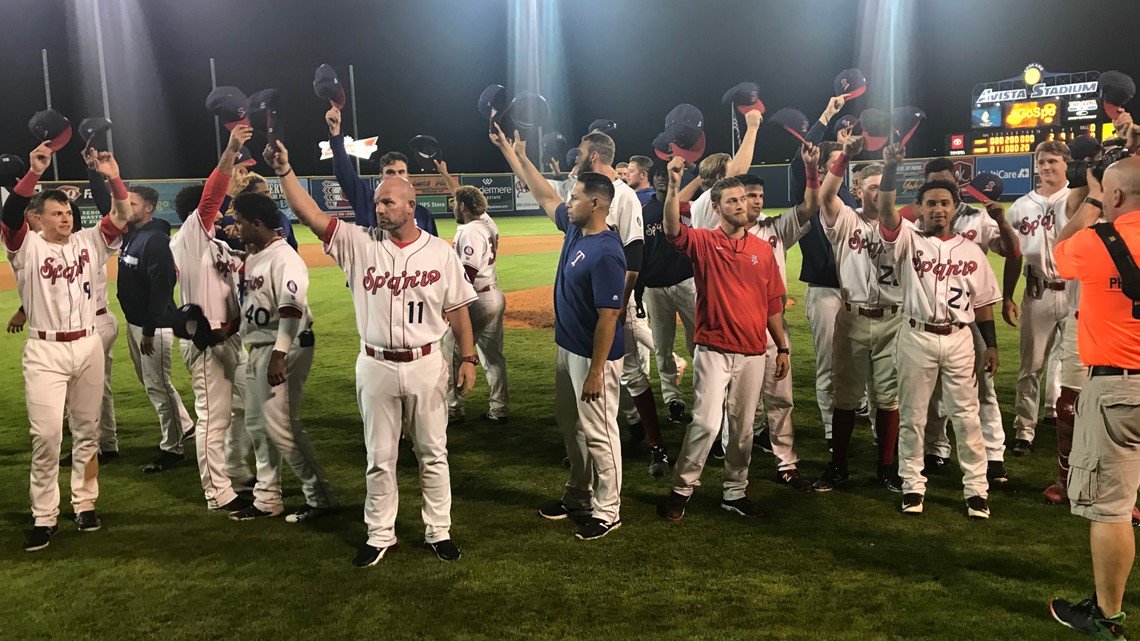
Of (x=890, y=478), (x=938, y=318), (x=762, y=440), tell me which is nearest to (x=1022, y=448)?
(x=890, y=478)

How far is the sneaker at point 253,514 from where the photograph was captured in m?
4.58

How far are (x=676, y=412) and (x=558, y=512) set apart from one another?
218 centimetres

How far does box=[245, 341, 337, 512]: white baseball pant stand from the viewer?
439 centimetres

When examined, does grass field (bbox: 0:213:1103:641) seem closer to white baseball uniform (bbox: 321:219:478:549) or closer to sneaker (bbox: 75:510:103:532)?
sneaker (bbox: 75:510:103:532)

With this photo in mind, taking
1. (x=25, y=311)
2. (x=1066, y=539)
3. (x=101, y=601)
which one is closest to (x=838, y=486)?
(x=1066, y=539)

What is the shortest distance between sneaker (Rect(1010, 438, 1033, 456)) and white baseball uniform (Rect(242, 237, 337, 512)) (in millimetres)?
4481

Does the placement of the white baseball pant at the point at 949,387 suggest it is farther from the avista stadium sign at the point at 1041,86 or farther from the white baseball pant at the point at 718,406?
the avista stadium sign at the point at 1041,86

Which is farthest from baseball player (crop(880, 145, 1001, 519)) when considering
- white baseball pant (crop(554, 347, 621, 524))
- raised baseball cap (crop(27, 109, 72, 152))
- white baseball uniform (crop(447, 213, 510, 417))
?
raised baseball cap (crop(27, 109, 72, 152))

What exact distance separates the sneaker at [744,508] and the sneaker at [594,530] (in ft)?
2.30

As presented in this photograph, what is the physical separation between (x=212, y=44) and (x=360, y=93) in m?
5.71

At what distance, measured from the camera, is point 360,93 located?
33062mm

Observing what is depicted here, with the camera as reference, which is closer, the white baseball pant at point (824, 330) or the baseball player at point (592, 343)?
the baseball player at point (592, 343)

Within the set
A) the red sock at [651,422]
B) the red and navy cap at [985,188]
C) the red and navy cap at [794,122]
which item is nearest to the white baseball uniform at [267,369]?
the red sock at [651,422]

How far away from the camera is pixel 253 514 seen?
460 cm
